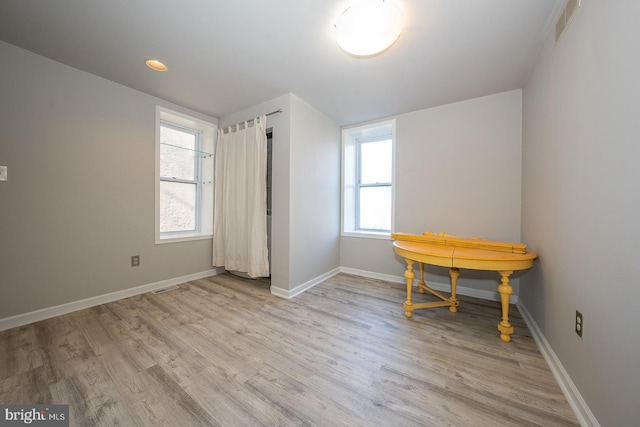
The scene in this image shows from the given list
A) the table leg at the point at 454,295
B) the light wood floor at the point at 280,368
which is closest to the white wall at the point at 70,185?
the light wood floor at the point at 280,368

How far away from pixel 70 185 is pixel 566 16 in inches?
163

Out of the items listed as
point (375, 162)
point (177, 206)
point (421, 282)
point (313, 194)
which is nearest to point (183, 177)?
point (177, 206)

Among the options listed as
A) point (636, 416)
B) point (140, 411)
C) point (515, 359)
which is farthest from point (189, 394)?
point (515, 359)

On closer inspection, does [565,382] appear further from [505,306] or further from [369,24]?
[369,24]

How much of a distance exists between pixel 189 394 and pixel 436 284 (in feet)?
9.10

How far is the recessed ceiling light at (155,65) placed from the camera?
1.98 meters

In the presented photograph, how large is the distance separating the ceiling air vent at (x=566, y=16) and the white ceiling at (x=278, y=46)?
70mm

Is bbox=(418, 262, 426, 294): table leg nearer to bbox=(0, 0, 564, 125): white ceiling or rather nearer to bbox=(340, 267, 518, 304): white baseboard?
bbox=(340, 267, 518, 304): white baseboard

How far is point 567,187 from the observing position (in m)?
1.32

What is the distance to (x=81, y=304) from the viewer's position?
2156 millimetres

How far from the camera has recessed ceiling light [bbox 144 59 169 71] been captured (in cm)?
198

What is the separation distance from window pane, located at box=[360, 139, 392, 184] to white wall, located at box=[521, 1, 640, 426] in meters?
1.84

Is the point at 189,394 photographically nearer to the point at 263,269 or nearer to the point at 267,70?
the point at 263,269

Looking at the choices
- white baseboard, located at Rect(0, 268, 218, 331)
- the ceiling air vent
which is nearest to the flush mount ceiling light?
the ceiling air vent
